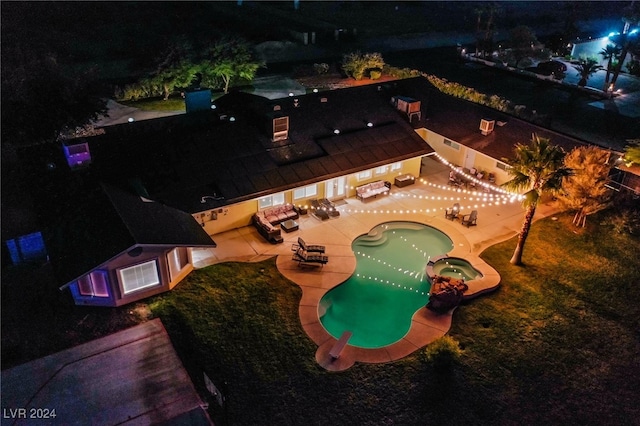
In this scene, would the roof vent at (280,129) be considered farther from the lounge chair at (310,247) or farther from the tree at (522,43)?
the tree at (522,43)

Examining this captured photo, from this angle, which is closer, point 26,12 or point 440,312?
point 440,312

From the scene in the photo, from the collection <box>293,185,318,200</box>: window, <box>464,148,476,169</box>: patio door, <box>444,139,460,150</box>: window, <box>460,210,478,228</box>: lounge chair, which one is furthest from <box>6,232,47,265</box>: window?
<box>464,148,476,169</box>: patio door

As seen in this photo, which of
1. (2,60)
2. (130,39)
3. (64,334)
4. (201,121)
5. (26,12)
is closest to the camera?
(64,334)

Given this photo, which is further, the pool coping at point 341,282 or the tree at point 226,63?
the tree at point 226,63

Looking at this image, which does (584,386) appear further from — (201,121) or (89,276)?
(201,121)

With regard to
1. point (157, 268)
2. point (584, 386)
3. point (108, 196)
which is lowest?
point (584, 386)

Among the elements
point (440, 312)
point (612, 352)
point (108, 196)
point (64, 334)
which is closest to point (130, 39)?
point (108, 196)

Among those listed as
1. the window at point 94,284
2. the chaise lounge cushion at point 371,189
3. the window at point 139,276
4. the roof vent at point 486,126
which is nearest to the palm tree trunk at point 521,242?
the chaise lounge cushion at point 371,189

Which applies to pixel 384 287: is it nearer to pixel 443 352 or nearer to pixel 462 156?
pixel 443 352
